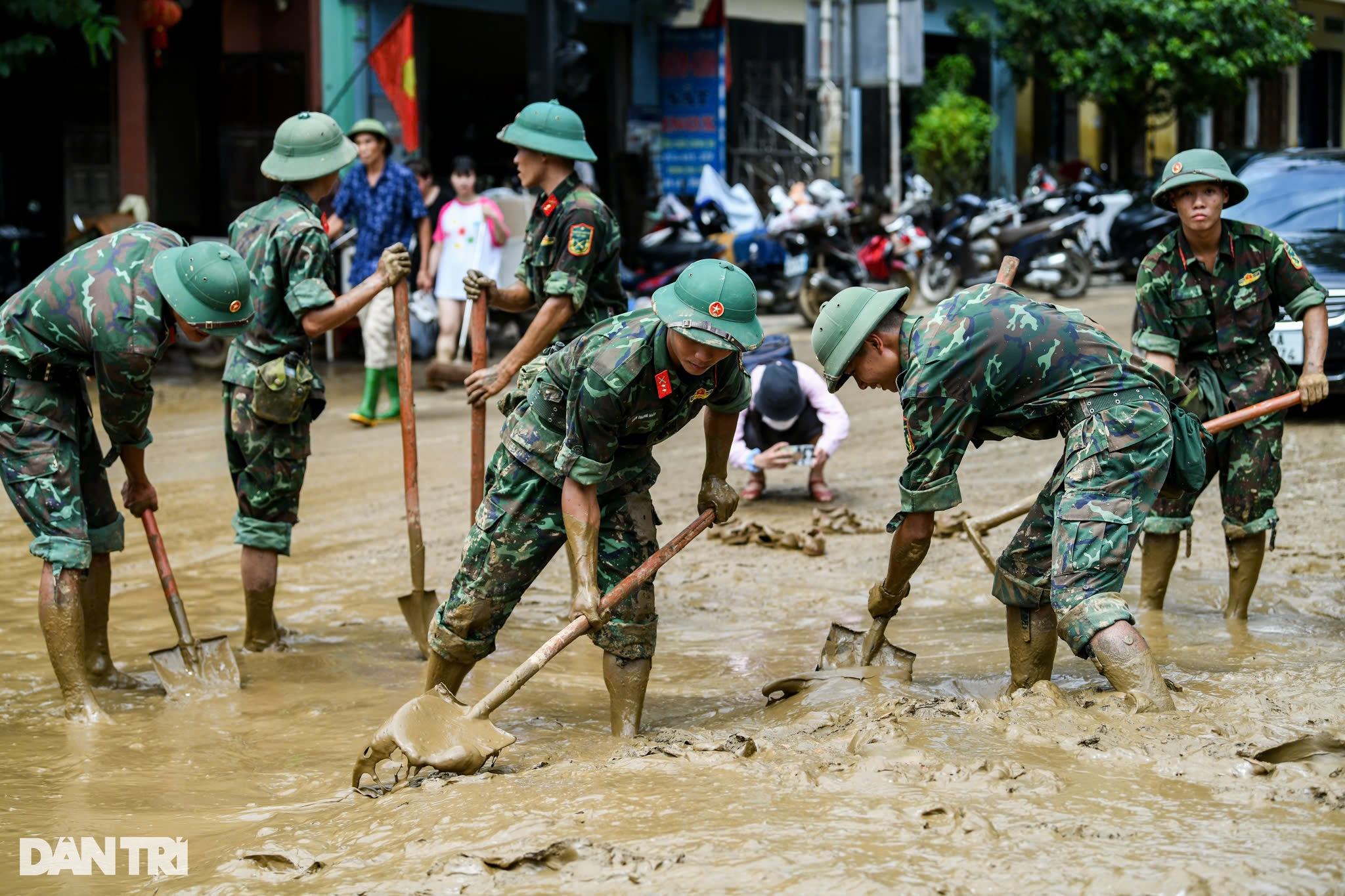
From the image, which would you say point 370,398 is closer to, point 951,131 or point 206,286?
point 206,286

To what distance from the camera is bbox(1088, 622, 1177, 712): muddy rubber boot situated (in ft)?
12.7

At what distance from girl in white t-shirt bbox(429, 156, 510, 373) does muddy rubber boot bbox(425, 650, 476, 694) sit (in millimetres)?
6175

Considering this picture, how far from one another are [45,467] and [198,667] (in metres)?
0.92

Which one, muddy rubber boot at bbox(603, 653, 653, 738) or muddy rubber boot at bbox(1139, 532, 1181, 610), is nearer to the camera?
muddy rubber boot at bbox(603, 653, 653, 738)

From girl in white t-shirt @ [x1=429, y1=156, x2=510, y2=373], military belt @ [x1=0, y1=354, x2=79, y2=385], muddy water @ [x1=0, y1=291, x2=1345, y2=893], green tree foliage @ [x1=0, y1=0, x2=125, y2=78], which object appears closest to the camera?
muddy water @ [x1=0, y1=291, x2=1345, y2=893]

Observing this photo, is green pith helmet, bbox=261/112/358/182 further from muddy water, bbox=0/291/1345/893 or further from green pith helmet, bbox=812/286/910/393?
green pith helmet, bbox=812/286/910/393

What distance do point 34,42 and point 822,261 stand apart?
7.26 m

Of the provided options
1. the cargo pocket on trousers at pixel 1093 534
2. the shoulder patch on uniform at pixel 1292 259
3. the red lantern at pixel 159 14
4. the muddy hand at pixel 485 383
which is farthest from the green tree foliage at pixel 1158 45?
the cargo pocket on trousers at pixel 1093 534

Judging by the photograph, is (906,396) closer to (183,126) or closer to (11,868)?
(11,868)

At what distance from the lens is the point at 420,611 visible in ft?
17.9

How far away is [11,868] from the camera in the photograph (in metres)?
3.57

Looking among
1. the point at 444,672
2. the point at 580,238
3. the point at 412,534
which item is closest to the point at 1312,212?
the point at 580,238

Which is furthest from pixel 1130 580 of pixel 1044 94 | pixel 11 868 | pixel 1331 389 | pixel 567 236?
pixel 1044 94

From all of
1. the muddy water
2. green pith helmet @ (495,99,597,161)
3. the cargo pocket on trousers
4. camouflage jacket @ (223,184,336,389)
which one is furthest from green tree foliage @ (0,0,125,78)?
the cargo pocket on trousers
